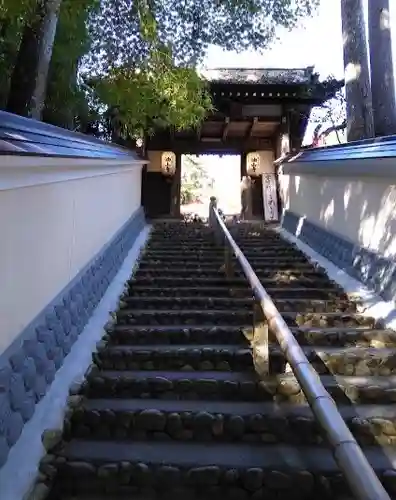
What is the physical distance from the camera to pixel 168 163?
14438mm

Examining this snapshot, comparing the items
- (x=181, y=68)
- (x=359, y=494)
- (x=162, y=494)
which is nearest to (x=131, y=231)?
(x=181, y=68)

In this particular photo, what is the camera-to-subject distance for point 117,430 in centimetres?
305

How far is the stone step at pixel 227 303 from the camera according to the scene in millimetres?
4977

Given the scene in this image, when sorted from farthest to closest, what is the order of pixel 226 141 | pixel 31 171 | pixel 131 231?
1. pixel 226 141
2. pixel 131 231
3. pixel 31 171

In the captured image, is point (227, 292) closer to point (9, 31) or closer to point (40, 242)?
point (40, 242)

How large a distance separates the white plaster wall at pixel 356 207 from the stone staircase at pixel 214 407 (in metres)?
0.76

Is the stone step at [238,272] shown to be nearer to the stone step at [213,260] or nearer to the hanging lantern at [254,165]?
the stone step at [213,260]

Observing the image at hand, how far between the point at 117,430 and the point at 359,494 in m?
1.81

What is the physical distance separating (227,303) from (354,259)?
1665mm

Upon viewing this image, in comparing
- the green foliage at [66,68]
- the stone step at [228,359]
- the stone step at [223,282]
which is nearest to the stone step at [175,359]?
the stone step at [228,359]

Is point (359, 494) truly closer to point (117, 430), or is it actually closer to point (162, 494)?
point (162, 494)

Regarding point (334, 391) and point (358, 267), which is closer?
point (334, 391)

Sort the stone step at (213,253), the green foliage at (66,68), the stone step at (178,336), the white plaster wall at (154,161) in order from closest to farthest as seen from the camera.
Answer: the stone step at (178,336) < the stone step at (213,253) < the green foliage at (66,68) < the white plaster wall at (154,161)

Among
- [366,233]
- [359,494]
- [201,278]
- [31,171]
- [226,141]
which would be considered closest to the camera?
[359,494]
